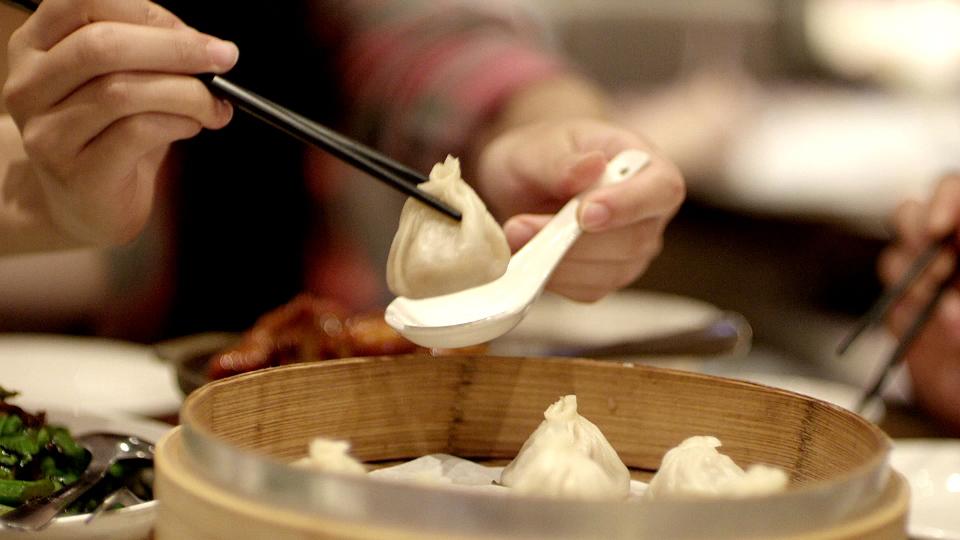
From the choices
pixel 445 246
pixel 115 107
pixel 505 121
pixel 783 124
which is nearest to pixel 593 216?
pixel 445 246

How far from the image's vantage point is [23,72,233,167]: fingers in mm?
1221

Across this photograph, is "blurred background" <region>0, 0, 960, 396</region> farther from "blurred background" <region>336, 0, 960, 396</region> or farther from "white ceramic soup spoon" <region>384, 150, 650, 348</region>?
"white ceramic soup spoon" <region>384, 150, 650, 348</region>

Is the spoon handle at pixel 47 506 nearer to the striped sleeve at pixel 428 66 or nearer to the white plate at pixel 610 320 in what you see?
the white plate at pixel 610 320

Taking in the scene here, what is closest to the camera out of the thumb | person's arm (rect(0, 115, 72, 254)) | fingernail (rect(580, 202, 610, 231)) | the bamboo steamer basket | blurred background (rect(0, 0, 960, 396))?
the bamboo steamer basket

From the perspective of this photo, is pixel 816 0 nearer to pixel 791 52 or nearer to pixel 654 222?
pixel 791 52

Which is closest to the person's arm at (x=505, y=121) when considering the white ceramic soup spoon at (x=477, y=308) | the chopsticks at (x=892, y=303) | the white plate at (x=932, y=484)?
the white ceramic soup spoon at (x=477, y=308)

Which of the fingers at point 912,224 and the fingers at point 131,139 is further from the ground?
the fingers at point 131,139

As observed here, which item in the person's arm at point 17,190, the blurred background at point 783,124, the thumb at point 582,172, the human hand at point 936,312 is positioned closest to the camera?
the thumb at point 582,172

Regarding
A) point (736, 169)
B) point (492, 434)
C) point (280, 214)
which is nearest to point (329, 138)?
point (492, 434)

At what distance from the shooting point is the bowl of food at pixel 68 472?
3.72 feet

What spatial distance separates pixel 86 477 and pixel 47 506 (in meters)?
0.09

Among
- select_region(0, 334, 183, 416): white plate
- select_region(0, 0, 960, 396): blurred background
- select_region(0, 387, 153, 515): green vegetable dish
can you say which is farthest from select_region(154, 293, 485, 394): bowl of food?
select_region(0, 0, 960, 396): blurred background

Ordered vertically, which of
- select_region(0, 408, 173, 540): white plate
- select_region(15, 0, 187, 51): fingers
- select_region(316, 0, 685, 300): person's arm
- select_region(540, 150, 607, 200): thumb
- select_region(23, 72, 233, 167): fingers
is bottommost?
select_region(0, 408, 173, 540): white plate

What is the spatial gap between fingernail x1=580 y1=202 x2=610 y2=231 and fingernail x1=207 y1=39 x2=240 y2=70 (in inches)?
19.4
